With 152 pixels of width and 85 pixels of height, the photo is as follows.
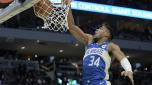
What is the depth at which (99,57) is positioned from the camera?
4.52m

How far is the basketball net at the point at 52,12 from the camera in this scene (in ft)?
17.6

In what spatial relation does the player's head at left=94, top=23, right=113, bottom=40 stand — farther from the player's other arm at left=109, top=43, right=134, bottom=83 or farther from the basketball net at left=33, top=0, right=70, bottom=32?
the basketball net at left=33, top=0, right=70, bottom=32

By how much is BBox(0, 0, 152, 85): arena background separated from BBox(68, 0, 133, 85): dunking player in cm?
1345

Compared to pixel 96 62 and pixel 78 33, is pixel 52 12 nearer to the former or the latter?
pixel 78 33

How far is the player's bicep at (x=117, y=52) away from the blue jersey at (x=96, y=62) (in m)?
0.07

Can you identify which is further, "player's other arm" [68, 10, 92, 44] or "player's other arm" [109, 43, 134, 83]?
"player's other arm" [68, 10, 92, 44]

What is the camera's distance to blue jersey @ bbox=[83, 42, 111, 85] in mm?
4406

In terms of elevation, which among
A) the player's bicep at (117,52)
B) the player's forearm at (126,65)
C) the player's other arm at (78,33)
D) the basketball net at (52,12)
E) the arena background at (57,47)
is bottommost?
the arena background at (57,47)

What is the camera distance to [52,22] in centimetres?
577

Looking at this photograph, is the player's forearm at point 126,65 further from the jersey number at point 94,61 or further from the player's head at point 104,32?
the player's head at point 104,32

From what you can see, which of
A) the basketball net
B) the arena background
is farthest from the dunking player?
the arena background

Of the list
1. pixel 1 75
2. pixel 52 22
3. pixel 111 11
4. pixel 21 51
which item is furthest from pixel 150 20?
pixel 52 22

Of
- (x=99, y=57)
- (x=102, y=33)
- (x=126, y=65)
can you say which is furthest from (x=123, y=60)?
(x=102, y=33)

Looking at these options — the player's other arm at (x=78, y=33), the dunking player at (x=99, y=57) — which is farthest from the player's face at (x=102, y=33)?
the player's other arm at (x=78, y=33)
